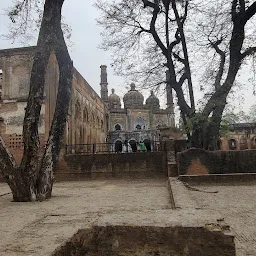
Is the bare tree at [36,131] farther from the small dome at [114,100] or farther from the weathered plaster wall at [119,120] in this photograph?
the small dome at [114,100]

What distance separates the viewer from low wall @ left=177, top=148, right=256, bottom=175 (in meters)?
11.5

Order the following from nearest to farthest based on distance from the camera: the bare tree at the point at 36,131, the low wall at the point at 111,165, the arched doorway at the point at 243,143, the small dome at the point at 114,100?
the bare tree at the point at 36,131 → the low wall at the point at 111,165 → the arched doorway at the point at 243,143 → the small dome at the point at 114,100

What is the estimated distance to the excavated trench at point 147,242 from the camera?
279cm

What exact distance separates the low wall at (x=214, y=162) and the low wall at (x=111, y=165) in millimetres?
2459

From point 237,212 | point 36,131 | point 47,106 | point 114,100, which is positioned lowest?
point 237,212

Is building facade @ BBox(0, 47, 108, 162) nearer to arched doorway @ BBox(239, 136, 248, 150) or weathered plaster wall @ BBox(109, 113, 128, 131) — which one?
weathered plaster wall @ BBox(109, 113, 128, 131)

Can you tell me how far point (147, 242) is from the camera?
117 inches

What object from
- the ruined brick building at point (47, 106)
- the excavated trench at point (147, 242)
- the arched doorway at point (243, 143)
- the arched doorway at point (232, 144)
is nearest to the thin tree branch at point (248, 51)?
the ruined brick building at point (47, 106)

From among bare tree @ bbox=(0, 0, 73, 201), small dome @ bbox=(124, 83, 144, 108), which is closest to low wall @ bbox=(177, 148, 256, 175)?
bare tree @ bbox=(0, 0, 73, 201)

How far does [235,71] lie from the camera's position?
41.9 ft

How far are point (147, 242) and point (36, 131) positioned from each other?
539 cm

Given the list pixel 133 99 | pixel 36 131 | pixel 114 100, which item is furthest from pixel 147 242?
pixel 114 100

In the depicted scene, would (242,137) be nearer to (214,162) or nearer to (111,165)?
(111,165)

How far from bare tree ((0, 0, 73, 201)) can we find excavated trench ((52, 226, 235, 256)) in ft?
15.3
